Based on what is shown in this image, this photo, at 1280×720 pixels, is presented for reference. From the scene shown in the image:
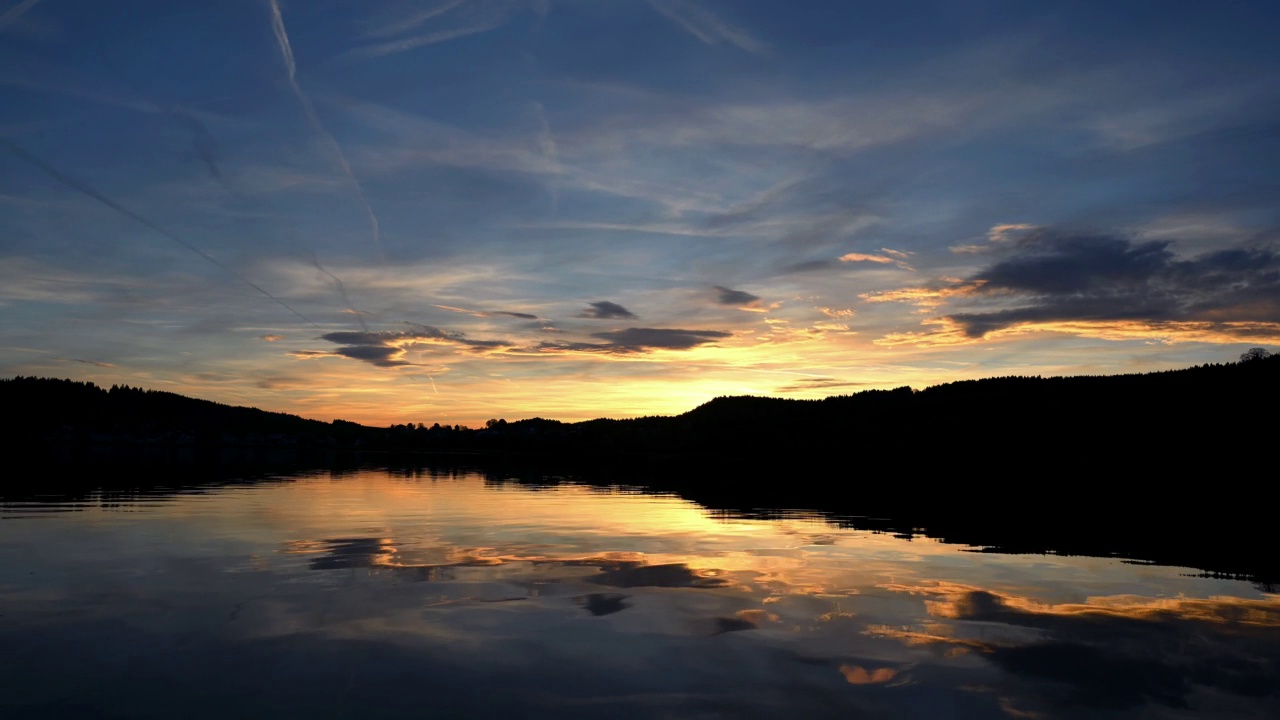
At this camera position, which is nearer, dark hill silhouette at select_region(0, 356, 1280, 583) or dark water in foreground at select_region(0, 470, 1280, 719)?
dark water in foreground at select_region(0, 470, 1280, 719)

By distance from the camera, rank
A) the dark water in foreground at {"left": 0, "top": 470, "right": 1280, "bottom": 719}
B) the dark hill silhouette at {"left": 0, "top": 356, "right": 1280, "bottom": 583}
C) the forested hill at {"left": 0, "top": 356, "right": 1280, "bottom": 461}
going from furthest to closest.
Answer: the forested hill at {"left": 0, "top": 356, "right": 1280, "bottom": 461}, the dark hill silhouette at {"left": 0, "top": 356, "right": 1280, "bottom": 583}, the dark water in foreground at {"left": 0, "top": 470, "right": 1280, "bottom": 719}

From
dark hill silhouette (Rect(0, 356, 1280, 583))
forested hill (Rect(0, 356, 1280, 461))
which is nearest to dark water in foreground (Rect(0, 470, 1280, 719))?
dark hill silhouette (Rect(0, 356, 1280, 583))

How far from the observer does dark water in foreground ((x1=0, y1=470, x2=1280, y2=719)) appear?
10930 millimetres

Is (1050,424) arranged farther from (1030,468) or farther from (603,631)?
(603,631)

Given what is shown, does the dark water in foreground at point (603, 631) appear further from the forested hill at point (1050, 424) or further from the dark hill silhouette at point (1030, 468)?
the forested hill at point (1050, 424)

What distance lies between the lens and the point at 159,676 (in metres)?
11.4

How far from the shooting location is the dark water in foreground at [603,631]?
1093 cm

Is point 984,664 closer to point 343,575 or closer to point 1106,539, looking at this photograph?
point 343,575

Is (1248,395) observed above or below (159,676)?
above

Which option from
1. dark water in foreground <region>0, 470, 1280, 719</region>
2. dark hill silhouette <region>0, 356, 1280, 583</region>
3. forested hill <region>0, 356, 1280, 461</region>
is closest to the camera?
dark water in foreground <region>0, 470, 1280, 719</region>

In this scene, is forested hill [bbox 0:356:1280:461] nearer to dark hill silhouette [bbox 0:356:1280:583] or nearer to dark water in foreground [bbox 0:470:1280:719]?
dark hill silhouette [bbox 0:356:1280:583]

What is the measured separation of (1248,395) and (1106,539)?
362ft

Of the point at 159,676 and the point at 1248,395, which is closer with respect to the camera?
the point at 159,676

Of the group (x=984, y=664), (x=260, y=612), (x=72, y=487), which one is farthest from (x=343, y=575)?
(x=72, y=487)
